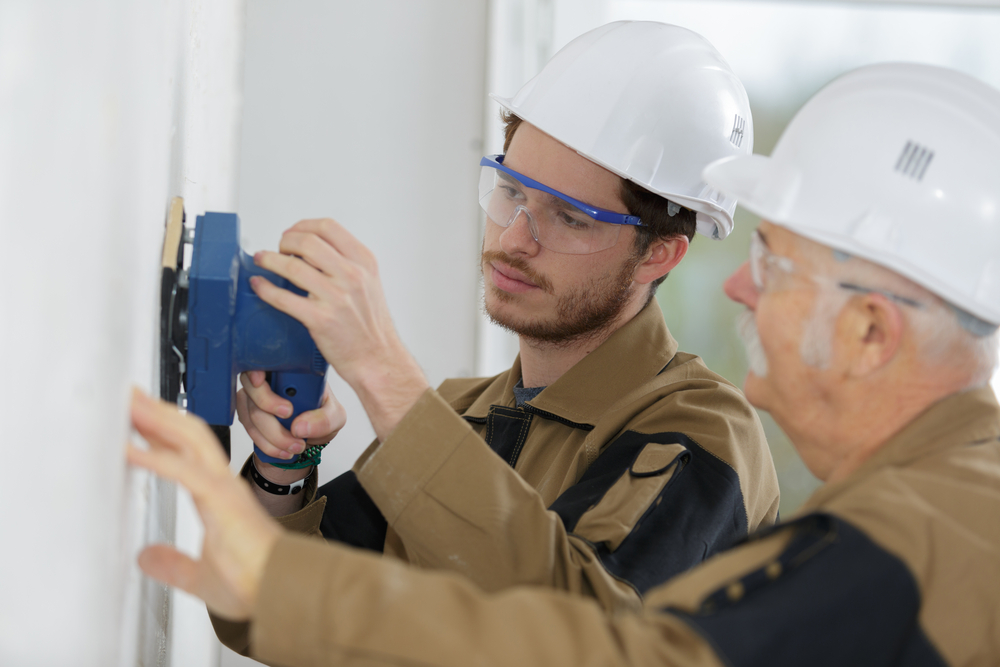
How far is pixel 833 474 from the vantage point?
97 centimetres

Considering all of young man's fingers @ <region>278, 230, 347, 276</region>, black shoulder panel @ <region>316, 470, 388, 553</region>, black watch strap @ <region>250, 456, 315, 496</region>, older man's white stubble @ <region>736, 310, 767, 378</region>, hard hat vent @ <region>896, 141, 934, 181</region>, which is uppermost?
hard hat vent @ <region>896, 141, 934, 181</region>

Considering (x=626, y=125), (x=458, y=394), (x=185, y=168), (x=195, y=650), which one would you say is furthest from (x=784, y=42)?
(x=195, y=650)

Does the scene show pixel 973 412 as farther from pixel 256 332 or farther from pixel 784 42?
pixel 784 42

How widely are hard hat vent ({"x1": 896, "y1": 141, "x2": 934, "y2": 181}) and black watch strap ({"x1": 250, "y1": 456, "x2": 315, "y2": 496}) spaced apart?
106cm

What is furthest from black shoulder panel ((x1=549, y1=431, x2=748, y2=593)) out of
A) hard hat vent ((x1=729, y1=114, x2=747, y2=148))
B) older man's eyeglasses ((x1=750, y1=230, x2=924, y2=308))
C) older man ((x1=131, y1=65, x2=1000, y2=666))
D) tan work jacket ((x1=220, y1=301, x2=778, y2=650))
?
hard hat vent ((x1=729, y1=114, x2=747, y2=148))

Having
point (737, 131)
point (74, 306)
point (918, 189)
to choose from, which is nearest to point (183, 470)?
point (74, 306)

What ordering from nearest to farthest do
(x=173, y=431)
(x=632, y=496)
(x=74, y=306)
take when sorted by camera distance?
(x=74, y=306), (x=173, y=431), (x=632, y=496)

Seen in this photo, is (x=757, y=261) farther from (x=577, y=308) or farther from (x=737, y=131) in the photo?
(x=737, y=131)

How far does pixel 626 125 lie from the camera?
157 centimetres

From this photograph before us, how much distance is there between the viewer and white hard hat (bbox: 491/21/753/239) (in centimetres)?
157

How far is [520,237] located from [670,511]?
1.98 feet

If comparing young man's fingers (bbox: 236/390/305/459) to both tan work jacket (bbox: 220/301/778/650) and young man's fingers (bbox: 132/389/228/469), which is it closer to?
tan work jacket (bbox: 220/301/778/650)

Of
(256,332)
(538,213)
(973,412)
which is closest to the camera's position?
(973,412)

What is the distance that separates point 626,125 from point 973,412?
89cm
